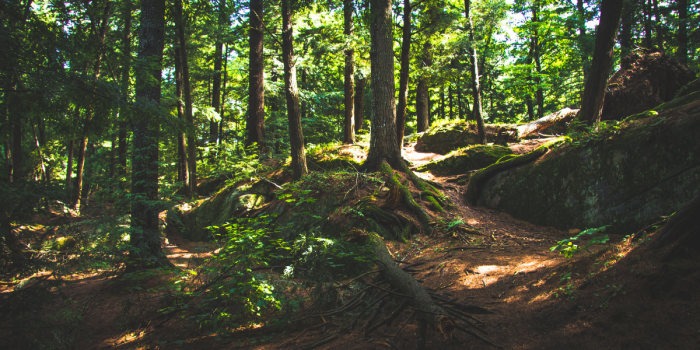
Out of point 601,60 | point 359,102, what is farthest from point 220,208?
point 601,60

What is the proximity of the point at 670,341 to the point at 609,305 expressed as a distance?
510mm

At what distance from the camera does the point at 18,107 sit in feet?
12.8

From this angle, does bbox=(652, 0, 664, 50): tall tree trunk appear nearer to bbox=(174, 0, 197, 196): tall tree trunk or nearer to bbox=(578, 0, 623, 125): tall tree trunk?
bbox=(578, 0, 623, 125): tall tree trunk

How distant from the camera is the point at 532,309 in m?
2.84

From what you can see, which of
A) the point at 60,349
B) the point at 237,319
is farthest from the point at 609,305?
the point at 60,349

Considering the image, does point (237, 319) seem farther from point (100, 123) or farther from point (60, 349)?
point (100, 123)

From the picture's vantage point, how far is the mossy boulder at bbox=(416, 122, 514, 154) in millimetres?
14688

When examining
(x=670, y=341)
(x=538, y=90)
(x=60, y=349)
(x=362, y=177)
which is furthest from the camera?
(x=538, y=90)

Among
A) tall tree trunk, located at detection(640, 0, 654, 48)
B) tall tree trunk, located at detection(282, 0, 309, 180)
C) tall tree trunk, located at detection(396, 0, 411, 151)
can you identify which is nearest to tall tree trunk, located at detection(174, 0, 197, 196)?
tall tree trunk, located at detection(282, 0, 309, 180)

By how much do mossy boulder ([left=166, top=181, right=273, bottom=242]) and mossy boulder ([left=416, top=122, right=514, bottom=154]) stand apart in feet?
27.8

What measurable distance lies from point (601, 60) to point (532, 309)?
24.6 feet

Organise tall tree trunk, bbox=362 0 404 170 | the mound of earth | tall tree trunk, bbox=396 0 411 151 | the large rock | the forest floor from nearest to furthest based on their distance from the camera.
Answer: the forest floor < the large rock < tall tree trunk, bbox=362 0 404 170 < the mound of earth < tall tree trunk, bbox=396 0 411 151

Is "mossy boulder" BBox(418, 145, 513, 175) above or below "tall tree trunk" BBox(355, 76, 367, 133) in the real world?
below

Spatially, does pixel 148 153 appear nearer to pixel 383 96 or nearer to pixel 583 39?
pixel 383 96
